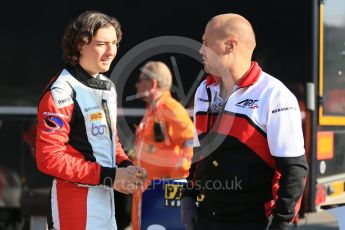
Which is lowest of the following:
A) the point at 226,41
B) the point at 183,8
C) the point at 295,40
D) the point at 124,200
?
the point at 124,200

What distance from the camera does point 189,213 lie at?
2.50 m

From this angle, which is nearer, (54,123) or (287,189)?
(287,189)

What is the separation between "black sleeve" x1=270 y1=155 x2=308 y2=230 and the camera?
6.91ft

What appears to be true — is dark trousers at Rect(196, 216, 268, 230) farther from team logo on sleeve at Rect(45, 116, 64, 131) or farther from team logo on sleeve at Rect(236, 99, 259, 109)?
team logo on sleeve at Rect(45, 116, 64, 131)

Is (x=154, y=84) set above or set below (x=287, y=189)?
above

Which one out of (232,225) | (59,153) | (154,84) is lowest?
(232,225)

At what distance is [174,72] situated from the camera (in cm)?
433

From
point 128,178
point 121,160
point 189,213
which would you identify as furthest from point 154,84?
point 128,178

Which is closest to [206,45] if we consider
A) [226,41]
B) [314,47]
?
[226,41]

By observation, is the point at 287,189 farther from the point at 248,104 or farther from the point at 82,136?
the point at 82,136

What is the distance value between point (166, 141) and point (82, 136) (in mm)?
2008

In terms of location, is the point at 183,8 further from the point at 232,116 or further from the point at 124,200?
the point at 232,116

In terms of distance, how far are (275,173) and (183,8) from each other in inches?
89.3

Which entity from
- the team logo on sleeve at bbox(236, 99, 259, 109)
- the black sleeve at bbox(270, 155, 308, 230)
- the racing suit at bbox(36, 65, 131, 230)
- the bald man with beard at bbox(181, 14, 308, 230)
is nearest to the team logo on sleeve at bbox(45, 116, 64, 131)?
the racing suit at bbox(36, 65, 131, 230)
